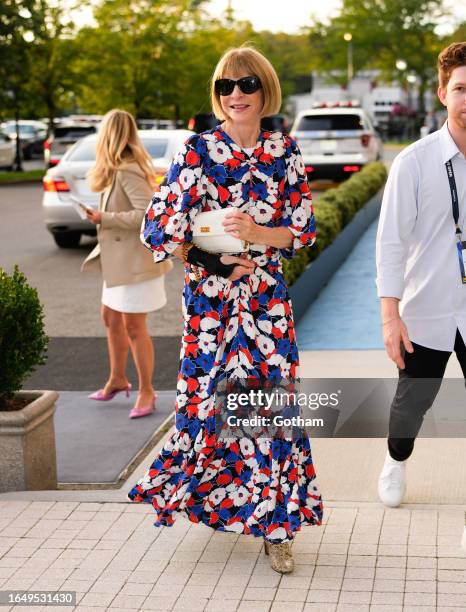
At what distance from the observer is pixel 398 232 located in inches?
161

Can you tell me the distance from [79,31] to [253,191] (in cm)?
3453

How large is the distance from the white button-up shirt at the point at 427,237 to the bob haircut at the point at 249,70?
0.55m

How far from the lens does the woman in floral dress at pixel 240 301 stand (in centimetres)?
404

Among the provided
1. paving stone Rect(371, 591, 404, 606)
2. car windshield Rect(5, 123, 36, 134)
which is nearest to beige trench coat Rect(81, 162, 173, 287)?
paving stone Rect(371, 591, 404, 606)

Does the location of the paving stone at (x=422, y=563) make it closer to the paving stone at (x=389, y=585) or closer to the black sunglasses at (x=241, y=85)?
the paving stone at (x=389, y=585)

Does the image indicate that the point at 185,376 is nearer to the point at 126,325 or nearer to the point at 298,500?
the point at 298,500

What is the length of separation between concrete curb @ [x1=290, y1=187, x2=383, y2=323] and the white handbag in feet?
16.7

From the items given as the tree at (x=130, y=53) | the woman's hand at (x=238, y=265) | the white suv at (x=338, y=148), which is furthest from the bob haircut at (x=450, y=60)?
the tree at (x=130, y=53)

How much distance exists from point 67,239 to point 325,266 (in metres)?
4.75

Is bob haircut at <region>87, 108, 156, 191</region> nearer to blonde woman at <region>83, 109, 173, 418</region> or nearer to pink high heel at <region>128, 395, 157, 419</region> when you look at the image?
blonde woman at <region>83, 109, 173, 418</region>

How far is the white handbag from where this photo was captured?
13.2 ft

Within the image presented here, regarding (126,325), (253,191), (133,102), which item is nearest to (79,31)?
(133,102)

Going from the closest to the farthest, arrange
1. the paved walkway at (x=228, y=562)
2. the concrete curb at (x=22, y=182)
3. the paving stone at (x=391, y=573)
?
the paved walkway at (x=228, y=562), the paving stone at (x=391, y=573), the concrete curb at (x=22, y=182)

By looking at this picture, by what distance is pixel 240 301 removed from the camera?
410 centimetres
